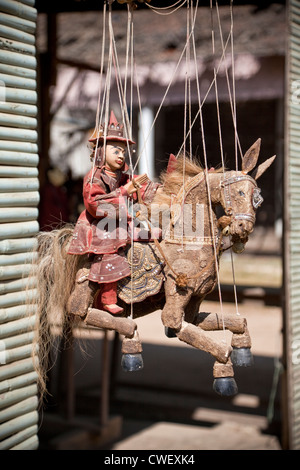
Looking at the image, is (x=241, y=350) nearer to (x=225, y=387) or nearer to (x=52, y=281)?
(x=225, y=387)

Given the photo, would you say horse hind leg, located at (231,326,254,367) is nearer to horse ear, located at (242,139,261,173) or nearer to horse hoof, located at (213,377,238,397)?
horse hoof, located at (213,377,238,397)

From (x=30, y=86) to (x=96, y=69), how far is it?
5322 mm

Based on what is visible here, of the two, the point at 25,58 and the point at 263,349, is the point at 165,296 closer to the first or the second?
the point at 25,58

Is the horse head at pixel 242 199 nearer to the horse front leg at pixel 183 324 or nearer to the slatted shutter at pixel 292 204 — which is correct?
the horse front leg at pixel 183 324

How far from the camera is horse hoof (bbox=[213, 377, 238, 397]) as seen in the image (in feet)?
9.25

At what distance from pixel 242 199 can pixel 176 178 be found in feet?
1.43

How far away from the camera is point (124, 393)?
9289 millimetres

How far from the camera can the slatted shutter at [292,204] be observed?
5238 millimetres

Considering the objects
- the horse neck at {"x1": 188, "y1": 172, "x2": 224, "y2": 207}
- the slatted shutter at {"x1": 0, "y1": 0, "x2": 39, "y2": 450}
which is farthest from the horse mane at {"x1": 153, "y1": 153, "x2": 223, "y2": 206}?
the slatted shutter at {"x1": 0, "y1": 0, "x2": 39, "y2": 450}

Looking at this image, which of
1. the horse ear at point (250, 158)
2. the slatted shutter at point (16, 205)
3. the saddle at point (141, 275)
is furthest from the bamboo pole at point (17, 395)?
the horse ear at point (250, 158)

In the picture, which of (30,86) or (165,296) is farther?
(30,86)

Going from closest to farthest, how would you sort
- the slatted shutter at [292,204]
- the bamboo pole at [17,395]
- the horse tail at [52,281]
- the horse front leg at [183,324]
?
the horse front leg at [183,324] → the horse tail at [52,281] → the bamboo pole at [17,395] → the slatted shutter at [292,204]

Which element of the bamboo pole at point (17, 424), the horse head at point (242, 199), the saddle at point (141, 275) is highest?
the horse head at point (242, 199)
